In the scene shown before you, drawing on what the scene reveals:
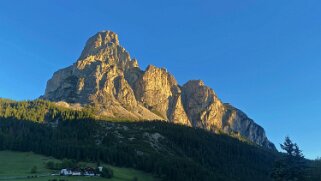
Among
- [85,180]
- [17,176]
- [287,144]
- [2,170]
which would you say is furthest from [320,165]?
[2,170]

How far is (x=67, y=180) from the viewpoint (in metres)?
152

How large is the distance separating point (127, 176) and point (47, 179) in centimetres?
5290

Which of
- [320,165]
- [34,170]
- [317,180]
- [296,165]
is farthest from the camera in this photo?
[34,170]

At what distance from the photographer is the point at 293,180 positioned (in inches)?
4008

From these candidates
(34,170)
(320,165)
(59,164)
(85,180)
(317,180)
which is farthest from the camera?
(59,164)

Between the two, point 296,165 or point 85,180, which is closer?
point 296,165

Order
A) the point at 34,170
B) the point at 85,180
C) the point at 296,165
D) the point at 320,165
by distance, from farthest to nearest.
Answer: the point at 34,170, the point at 85,180, the point at 320,165, the point at 296,165

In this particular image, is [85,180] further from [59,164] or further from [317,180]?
[317,180]

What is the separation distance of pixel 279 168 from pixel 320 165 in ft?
144

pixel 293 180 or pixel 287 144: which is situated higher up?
pixel 287 144

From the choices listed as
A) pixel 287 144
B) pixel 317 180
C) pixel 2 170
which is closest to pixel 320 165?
pixel 317 180

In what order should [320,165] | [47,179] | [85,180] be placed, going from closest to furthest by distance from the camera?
[320,165] < [47,179] < [85,180]

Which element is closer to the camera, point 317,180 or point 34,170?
point 317,180

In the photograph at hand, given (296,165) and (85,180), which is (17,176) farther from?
(296,165)
